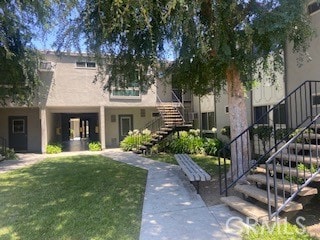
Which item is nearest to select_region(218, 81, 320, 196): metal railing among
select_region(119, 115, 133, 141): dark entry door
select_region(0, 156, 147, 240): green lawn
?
select_region(0, 156, 147, 240): green lawn

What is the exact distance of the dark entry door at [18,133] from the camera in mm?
18766

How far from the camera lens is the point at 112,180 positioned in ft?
28.6

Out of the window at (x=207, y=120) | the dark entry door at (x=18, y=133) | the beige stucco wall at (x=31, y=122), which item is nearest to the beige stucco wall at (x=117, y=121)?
the window at (x=207, y=120)

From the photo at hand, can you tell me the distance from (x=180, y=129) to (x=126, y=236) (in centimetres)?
1204

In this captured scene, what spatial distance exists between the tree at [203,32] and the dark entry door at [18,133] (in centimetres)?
1306

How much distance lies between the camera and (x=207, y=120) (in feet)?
58.1

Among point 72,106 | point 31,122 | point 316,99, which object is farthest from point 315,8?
point 31,122

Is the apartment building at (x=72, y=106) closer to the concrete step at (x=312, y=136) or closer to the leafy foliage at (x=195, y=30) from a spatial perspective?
the leafy foliage at (x=195, y=30)

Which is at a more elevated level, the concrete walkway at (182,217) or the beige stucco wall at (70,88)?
the beige stucco wall at (70,88)

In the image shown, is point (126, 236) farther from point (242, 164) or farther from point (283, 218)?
point (242, 164)

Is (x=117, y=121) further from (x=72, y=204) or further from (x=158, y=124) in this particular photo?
(x=72, y=204)

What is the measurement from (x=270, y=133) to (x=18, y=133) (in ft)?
49.6

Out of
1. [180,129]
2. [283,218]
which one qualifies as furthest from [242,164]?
[180,129]

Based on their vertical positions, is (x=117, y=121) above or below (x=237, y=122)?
above
